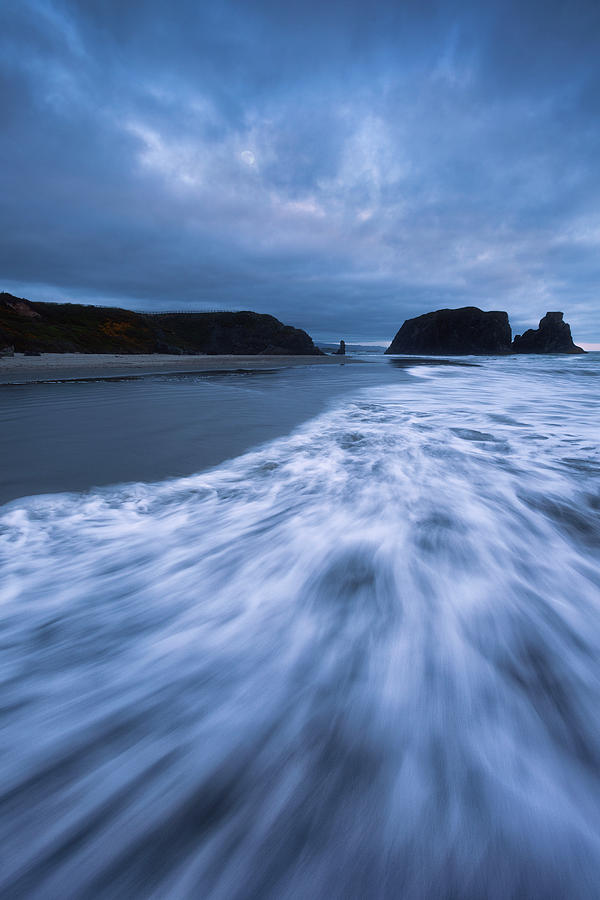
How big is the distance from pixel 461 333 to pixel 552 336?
64.7 ft

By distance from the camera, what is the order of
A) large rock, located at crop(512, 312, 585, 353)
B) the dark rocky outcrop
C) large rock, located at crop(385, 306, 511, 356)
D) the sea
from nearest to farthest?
1. the sea
2. the dark rocky outcrop
3. large rock, located at crop(512, 312, 585, 353)
4. large rock, located at crop(385, 306, 511, 356)

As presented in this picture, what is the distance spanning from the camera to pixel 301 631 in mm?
1445

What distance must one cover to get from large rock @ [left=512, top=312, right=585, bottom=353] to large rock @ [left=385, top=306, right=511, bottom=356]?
226 inches

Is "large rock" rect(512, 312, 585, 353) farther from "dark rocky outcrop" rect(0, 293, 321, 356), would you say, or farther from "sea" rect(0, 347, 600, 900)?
"sea" rect(0, 347, 600, 900)

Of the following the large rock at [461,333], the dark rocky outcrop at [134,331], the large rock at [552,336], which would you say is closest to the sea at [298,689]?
the dark rocky outcrop at [134,331]

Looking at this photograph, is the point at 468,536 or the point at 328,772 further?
the point at 468,536

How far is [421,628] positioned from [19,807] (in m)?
1.29

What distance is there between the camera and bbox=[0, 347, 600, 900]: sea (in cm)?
78

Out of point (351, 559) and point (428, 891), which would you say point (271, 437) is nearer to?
point (351, 559)

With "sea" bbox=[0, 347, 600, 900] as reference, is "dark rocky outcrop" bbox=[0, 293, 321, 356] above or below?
above

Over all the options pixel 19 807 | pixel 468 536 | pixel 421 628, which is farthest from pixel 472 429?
pixel 19 807

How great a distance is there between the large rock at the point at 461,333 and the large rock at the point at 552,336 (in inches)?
226

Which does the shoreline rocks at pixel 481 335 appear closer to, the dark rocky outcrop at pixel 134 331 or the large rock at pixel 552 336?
the large rock at pixel 552 336

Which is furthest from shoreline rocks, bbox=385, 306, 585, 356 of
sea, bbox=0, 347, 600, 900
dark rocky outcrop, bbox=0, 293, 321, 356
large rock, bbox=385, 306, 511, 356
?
sea, bbox=0, 347, 600, 900
